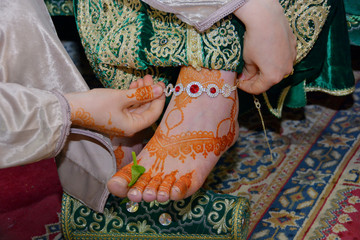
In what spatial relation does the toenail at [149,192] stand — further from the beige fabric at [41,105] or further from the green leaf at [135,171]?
the beige fabric at [41,105]

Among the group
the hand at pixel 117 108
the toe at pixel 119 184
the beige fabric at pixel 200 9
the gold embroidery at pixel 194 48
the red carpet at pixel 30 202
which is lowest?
the red carpet at pixel 30 202

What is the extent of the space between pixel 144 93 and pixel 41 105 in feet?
0.82

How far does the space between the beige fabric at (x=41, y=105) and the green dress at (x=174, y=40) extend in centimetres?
11

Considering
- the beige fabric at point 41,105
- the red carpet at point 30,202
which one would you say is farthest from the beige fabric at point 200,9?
the red carpet at point 30,202

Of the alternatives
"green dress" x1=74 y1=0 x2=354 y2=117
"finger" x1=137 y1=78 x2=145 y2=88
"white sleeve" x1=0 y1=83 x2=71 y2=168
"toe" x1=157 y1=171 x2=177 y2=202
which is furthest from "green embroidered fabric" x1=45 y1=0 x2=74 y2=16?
"toe" x1=157 y1=171 x2=177 y2=202

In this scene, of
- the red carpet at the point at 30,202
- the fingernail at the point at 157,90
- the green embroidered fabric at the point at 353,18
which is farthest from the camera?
the green embroidered fabric at the point at 353,18

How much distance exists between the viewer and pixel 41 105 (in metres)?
0.84

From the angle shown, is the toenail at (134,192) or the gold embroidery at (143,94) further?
the gold embroidery at (143,94)

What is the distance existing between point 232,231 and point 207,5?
0.47 metres

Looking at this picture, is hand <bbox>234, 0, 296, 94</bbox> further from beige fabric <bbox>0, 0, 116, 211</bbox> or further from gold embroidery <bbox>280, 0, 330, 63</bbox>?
beige fabric <bbox>0, 0, 116, 211</bbox>

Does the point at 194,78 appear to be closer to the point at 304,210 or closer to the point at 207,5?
the point at 207,5

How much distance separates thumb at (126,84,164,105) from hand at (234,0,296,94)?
Answer: 206 millimetres

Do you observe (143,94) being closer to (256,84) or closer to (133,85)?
(133,85)

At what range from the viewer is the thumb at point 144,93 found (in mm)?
1000
